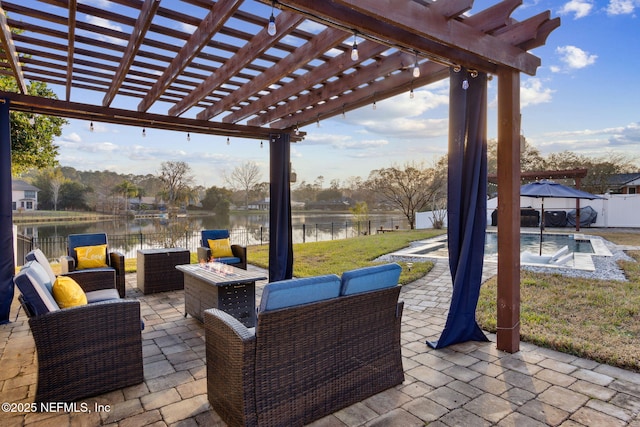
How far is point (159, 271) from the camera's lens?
5.07 m

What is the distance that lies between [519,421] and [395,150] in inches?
671

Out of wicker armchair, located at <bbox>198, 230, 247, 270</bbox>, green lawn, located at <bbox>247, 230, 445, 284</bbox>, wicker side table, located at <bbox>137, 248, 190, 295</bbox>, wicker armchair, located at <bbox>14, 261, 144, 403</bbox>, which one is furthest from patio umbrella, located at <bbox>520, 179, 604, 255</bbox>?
wicker armchair, located at <bbox>14, 261, 144, 403</bbox>

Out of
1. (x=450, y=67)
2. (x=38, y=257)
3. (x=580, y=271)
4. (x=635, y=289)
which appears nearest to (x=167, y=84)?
(x=38, y=257)

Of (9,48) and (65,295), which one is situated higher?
(9,48)

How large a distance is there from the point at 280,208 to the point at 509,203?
3798mm

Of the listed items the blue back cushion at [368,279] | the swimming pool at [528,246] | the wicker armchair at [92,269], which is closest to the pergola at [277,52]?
the wicker armchair at [92,269]

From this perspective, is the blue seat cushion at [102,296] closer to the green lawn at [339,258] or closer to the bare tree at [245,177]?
the green lawn at [339,258]

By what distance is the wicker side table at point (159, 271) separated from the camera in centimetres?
501

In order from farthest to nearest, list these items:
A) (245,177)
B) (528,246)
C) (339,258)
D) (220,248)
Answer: (245,177) < (528,246) < (339,258) < (220,248)

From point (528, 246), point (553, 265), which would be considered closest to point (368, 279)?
point (553, 265)

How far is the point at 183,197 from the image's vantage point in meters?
18.2

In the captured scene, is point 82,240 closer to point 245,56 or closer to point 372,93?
point 245,56

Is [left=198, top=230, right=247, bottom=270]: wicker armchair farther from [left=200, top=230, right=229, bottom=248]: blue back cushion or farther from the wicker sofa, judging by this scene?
the wicker sofa

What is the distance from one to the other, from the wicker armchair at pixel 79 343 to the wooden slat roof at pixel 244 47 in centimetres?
182
